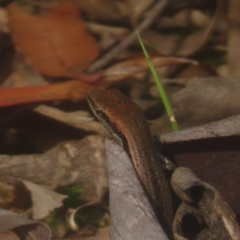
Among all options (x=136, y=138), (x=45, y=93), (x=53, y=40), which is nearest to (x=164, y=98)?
(x=136, y=138)

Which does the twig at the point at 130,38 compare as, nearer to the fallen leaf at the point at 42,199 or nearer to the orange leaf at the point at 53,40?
the orange leaf at the point at 53,40

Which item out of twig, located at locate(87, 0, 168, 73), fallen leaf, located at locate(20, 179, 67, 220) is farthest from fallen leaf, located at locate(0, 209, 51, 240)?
twig, located at locate(87, 0, 168, 73)

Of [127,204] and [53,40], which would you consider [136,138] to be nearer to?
[127,204]

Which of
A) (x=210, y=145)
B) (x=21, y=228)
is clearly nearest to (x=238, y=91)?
(x=210, y=145)

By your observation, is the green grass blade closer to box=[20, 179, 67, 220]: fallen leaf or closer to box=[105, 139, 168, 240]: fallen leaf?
box=[105, 139, 168, 240]: fallen leaf

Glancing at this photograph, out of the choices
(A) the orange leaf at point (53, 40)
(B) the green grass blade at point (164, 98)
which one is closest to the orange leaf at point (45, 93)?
(A) the orange leaf at point (53, 40)

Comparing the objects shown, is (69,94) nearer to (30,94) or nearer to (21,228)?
(30,94)
